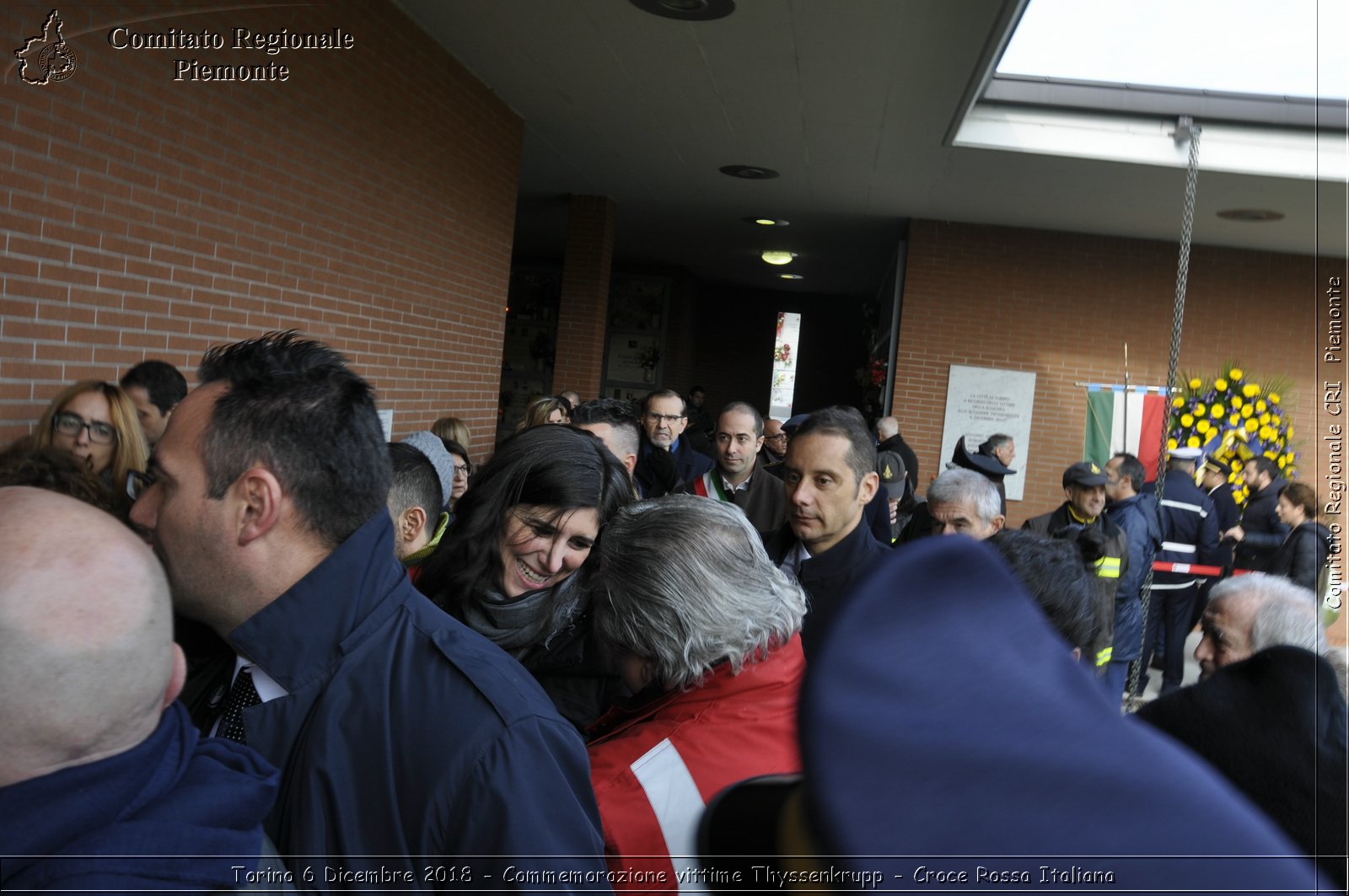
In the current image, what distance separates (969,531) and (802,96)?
4352mm

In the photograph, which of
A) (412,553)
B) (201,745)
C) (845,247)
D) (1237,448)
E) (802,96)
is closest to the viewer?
(201,745)

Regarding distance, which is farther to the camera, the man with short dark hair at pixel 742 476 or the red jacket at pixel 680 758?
the man with short dark hair at pixel 742 476

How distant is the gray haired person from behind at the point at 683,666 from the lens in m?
1.66

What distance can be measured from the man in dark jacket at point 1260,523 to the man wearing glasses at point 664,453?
4.40m

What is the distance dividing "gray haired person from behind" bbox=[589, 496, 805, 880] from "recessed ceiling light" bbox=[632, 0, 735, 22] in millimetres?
4424

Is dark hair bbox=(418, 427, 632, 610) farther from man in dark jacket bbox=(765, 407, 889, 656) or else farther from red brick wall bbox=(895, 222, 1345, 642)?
red brick wall bbox=(895, 222, 1345, 642)

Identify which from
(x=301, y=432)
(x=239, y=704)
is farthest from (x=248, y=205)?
(x=239, y=704)

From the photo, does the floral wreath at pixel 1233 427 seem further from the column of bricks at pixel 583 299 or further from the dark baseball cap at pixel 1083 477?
the column of bricks at pixel 583 299

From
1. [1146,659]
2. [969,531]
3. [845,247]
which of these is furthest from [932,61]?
[845,247]

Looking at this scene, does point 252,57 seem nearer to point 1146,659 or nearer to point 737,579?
point 737,579

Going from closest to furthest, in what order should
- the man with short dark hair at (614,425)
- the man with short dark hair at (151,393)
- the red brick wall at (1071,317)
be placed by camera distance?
1. the man with short dark hair at (151,393)
2. the man with short dark hair at (614,425)
3. the red brick wall at (1071,317)

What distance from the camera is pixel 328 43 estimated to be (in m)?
5.34

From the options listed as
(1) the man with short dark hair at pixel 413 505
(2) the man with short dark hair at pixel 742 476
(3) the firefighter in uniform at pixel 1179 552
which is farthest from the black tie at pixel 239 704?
(3) the firefighter in uniform at pixel 1179 552

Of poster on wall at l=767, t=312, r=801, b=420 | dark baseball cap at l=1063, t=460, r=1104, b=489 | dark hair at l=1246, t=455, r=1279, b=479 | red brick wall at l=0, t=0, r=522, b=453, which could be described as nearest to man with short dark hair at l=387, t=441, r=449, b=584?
red brick wall at l=0, t=0, r=522, b=453
